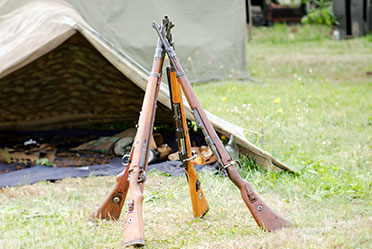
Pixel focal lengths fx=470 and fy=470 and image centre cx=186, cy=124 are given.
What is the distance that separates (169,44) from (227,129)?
45.5 inches

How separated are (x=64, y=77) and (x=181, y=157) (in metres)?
2.59

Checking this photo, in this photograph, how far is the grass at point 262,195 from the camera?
2836mm

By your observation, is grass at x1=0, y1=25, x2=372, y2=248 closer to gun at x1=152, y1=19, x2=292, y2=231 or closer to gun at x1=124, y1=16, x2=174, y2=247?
gun at x1=152, y1=19, x2=292, y2=231

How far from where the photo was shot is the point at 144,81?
387 cm

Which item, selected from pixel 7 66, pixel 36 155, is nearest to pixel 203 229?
pixel 7 66

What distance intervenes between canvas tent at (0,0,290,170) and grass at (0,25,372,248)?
17.0 inches

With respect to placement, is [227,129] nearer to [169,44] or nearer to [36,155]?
[169,44]

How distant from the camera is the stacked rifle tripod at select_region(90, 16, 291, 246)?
8.65 ft

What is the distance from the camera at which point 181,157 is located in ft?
9.82

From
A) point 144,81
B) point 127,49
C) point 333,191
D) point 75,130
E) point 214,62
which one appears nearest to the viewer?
point 333,191

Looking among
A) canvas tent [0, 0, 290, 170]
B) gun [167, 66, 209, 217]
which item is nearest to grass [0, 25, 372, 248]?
gun [167, 66, 209, 217]

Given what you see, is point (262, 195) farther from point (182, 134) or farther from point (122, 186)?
point (122, 186)

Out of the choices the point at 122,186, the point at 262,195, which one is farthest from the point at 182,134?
the point at 262,195

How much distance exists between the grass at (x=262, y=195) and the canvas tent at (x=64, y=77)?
43cm
